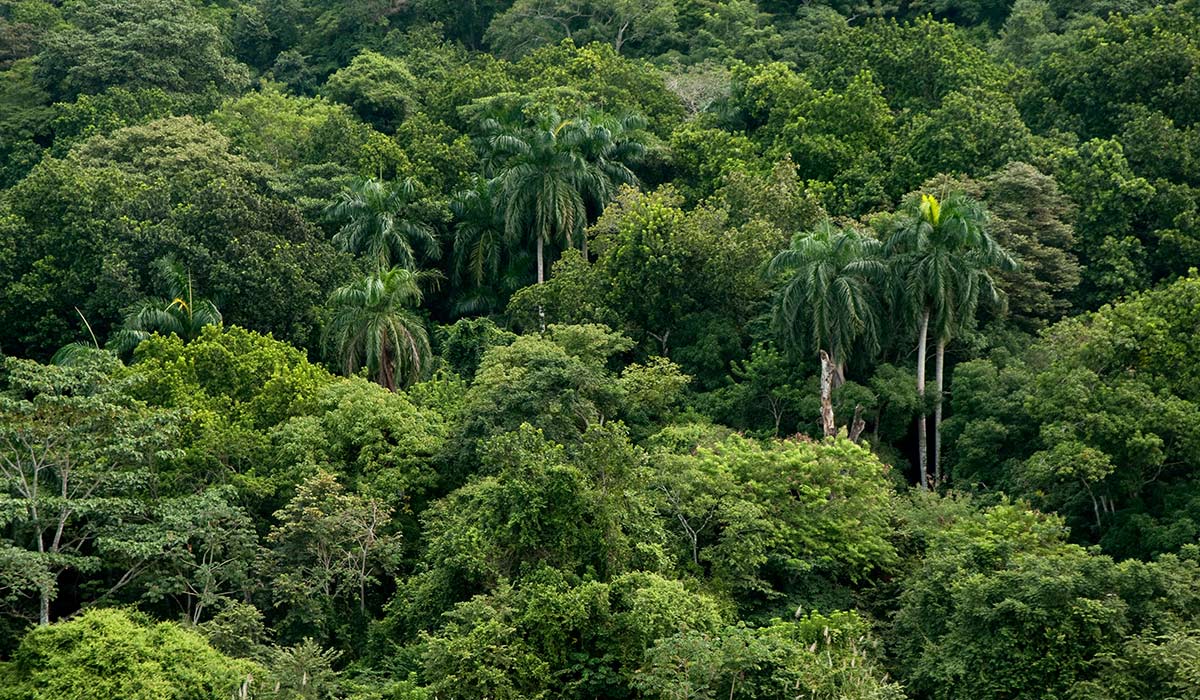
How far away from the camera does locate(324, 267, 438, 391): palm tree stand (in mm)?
36719

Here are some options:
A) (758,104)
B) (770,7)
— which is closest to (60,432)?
(758,104)

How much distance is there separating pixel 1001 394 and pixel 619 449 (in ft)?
34.6

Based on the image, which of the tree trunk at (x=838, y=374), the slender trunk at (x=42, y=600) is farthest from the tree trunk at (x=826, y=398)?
A: the slender trunk at (x=42, y=600)

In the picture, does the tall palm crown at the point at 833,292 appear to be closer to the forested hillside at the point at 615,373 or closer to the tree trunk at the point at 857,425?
the forested hillside at the point at 615,373

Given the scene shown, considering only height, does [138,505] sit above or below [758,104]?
below

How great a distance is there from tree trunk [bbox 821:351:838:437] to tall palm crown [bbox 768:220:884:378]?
0.37 metres

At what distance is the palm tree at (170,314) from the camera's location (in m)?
36.1

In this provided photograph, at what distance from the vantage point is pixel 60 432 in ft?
88.6

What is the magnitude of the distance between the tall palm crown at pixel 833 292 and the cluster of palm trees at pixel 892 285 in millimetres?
23

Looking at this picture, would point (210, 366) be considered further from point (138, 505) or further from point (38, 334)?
point (38, 334)

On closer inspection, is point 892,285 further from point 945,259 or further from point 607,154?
point 607,154

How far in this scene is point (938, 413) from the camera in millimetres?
34875

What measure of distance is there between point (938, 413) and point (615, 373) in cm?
767

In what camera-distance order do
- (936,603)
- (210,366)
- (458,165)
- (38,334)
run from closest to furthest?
1. (936,603)
2. (210,366)
3. (38,334)
4. (458,165)
